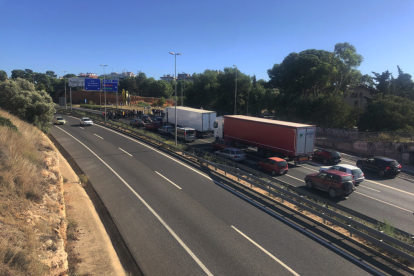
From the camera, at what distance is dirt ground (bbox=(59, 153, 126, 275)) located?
8.23m

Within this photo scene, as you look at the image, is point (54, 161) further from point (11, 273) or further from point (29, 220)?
point (11, 273)

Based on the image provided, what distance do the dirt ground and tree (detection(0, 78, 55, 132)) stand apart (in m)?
14.3

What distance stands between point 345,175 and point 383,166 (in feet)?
25.8

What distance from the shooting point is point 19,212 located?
27.0ft

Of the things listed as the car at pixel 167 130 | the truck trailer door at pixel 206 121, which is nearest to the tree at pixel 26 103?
the car at pixel 167 130

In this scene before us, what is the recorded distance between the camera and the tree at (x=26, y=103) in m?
23.8

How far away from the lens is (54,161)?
15.9m

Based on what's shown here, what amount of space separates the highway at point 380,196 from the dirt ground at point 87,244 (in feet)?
37.9

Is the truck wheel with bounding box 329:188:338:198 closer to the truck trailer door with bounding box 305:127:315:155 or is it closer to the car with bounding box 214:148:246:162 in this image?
the truck trailer door with bounding box 305:127:315:155

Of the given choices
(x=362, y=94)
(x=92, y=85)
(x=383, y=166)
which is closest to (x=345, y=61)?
(x=362, y=94)

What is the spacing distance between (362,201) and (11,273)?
15.6 meters

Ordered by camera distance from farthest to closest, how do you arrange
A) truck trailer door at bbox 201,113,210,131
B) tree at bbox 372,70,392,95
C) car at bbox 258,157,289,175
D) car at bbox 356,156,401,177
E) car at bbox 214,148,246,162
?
tree at bbox 372,70,392,95 < truck trailer door at bbox 201,113,210,131 < car at bbox 214,148,246,162 < car at bbox 356,156,401,177 < car at bbox 258,157,289,175

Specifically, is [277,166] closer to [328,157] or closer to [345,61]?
[328,157]

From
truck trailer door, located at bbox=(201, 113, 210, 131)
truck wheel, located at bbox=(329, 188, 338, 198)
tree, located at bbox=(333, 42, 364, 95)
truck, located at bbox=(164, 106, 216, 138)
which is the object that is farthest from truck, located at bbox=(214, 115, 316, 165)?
tree, located at bbox=(333, 42, 364, 95)
